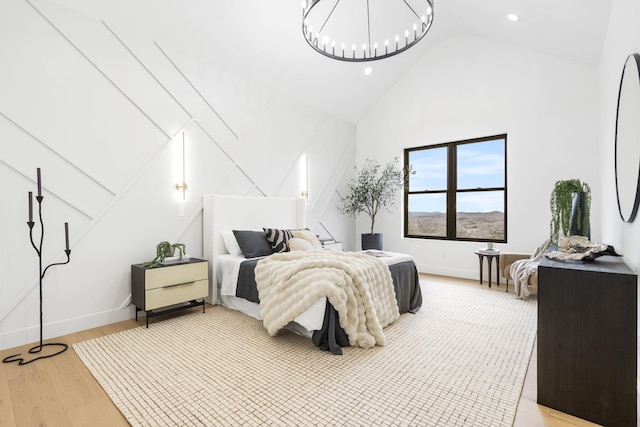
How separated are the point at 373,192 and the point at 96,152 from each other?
13.4 feet

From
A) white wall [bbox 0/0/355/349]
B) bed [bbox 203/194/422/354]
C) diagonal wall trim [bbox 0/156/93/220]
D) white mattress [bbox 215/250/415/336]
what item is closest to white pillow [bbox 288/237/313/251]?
bed [bbox 203/194/422/354]

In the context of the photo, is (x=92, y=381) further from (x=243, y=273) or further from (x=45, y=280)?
(x=243, y=273)

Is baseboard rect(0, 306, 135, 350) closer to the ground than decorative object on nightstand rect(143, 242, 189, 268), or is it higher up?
closer to the ground

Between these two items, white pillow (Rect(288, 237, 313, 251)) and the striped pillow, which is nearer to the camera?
white pillow (Rect(288, 237, 313, 251))

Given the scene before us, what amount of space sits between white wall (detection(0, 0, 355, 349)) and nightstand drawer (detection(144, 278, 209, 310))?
45cm

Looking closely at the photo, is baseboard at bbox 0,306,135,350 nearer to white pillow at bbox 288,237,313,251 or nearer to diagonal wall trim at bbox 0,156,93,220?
diagonal wall trim at bbox 0,156,93,220

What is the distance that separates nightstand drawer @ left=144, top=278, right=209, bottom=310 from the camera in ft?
10.3

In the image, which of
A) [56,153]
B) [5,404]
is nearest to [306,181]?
[56,153]

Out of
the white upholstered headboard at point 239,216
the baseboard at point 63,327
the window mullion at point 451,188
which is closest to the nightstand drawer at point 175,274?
the white upholstered headboard at point 239,216

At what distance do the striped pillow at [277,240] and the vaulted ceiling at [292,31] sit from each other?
7.28ft

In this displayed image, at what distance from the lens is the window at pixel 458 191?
17.0ft

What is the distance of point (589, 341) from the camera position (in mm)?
1715

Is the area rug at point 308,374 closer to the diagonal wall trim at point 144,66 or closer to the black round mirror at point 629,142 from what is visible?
the black round mirror at point 629,142

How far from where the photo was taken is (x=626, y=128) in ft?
6.90
